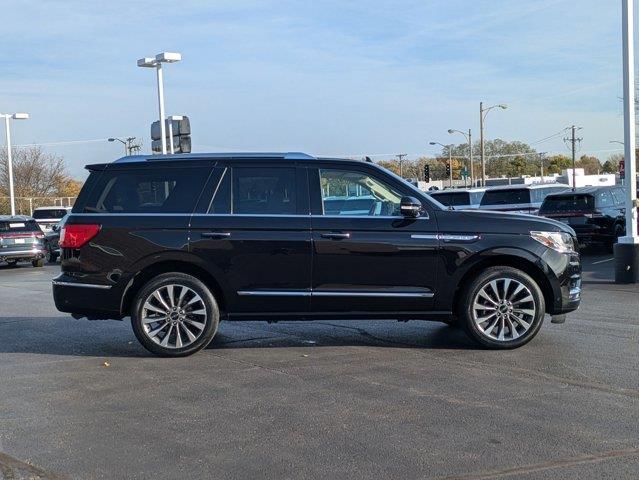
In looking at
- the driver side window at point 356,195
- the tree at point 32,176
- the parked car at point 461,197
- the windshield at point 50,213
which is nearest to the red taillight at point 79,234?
the driver side window at point 356,195

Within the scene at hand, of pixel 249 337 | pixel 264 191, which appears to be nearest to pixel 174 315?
pixel 249 337

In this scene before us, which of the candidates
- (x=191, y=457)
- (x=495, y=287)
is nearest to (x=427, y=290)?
(x=495, y=287)

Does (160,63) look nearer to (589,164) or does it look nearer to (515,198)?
(515,198)

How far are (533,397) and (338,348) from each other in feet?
8.09

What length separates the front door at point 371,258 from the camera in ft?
24.8

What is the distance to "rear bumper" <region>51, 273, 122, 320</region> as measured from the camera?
25.3 ft

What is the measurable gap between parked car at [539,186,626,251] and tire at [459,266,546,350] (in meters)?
13.1

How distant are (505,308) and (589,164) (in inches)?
5278

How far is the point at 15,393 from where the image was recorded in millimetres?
6488

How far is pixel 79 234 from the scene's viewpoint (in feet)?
25.3

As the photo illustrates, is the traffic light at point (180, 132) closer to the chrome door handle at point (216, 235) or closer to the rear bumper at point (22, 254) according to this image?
the rear bumper at point (22, 254)

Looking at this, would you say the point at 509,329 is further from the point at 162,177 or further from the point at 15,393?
the point at 15,393

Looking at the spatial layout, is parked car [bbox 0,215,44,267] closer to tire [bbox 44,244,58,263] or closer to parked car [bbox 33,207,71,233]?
tire [bbox 44,244,58,263]

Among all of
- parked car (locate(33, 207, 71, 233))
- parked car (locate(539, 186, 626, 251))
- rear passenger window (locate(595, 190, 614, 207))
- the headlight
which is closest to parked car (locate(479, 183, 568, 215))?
parked car (locate(539, 186, 626, 251))
